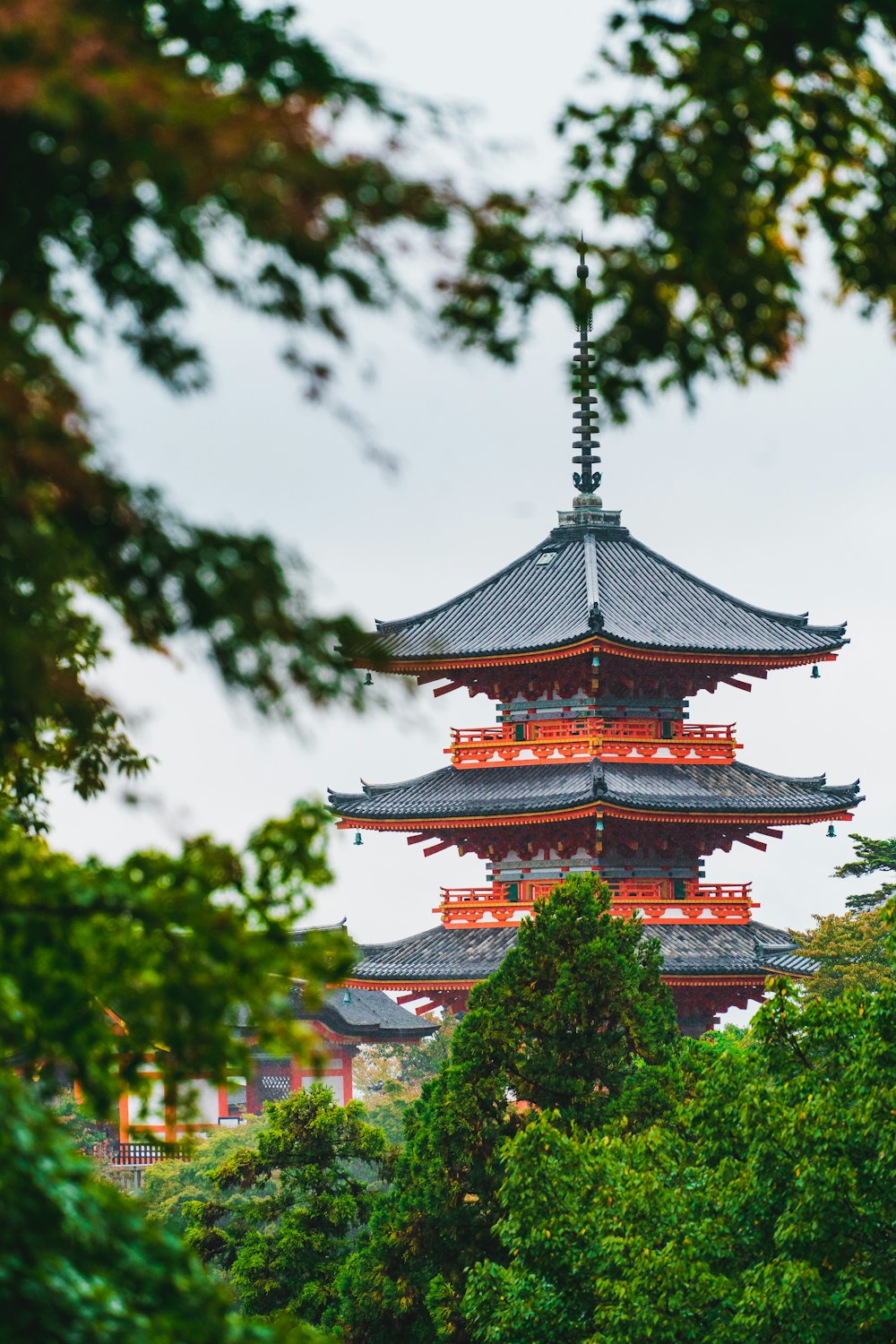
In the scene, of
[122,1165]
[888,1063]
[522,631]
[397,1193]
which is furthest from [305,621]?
[122,1165]

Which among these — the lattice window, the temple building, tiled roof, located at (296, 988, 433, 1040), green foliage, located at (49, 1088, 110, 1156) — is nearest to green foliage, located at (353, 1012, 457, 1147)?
tiled roof, located at (296, 988, 433, 1040)

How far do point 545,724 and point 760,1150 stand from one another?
73.4 feet

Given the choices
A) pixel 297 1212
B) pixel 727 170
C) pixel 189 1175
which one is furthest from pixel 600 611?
pixel 727 170

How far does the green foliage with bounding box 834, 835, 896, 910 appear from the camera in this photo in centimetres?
4278

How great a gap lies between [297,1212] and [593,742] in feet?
45.7

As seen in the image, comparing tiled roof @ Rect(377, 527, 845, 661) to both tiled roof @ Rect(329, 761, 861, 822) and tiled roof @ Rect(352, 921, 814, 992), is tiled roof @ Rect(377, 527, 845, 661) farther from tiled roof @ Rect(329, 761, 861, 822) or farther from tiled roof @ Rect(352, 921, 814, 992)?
tiled roof @ Rect(352, 921, 814, 992)

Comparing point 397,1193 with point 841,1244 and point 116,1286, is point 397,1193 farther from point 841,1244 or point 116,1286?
point 116,1286

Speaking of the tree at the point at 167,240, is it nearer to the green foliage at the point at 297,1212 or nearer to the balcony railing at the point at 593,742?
the green foliage at the point at 297,1212

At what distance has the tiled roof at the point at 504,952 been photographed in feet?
119

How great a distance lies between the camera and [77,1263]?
6.55 meters

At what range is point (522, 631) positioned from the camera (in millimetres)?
38188

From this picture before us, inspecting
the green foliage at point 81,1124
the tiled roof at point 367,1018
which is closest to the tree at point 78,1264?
the green foliage at point 81,1124

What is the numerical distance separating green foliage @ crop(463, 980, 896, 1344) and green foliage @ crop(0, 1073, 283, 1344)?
9596 mm

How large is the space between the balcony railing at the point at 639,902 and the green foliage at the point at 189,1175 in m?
7.92
